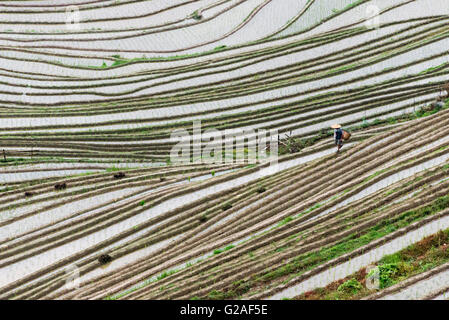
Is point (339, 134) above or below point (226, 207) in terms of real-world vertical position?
above

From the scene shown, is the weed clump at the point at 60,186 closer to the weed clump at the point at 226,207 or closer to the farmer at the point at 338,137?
the weed clump at the point at 226,207

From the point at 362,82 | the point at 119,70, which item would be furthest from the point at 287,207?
the point at 119,70

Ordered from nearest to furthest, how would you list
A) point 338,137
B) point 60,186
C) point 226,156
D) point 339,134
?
1. point 339,134
2. point 338,137
3. point 60,186
4. point 226,156

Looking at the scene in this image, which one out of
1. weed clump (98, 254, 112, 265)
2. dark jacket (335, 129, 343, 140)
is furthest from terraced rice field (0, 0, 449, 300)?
dark jacket (335, 129, 343, 140)

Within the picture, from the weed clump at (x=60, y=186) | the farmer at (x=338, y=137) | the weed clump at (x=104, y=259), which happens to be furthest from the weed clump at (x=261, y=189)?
the weed clump at (x=60, y=186)

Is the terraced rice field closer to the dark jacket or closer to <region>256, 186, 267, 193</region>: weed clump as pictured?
<region>256, 186, 267, 193</region>: weed clump

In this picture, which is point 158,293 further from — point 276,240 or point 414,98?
point 414,98

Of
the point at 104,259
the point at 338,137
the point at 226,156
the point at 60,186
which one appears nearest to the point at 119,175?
the point at 60,186

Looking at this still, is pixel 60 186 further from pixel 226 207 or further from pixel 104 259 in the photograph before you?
pixel 226 207
